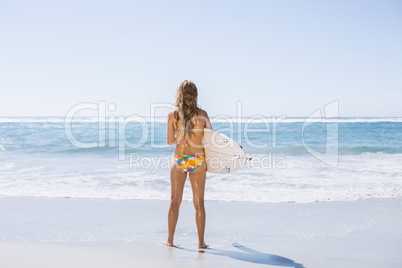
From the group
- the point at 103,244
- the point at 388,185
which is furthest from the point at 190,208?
the point at 388,185

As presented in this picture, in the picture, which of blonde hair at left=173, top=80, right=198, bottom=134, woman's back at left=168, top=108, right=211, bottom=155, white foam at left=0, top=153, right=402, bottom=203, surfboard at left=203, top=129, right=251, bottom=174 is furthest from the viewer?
white foam at left=0, top=153, right=402, bottom=203

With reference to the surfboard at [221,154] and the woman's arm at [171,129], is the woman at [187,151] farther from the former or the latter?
the surfboard at [221,154]

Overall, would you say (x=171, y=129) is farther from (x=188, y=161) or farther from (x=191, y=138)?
(x=188, y=161)

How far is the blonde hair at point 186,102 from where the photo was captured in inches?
117

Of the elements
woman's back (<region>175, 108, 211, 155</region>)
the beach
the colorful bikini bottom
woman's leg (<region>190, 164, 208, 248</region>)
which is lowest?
the beach

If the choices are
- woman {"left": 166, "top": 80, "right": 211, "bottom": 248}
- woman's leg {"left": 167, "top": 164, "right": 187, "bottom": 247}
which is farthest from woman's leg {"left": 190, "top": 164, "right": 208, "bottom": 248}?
woman's leg {"left": 167, "top": 164, "right": 187, "bottom": 247}

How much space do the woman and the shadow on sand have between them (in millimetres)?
194

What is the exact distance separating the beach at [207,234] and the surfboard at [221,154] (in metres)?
0.75

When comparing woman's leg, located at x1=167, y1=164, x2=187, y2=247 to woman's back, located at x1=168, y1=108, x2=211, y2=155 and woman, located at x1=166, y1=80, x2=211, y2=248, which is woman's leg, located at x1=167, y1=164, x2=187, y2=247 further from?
woman's back, located at x1=168, y1=108, x2=211, y2=155

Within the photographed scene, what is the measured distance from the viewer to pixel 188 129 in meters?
3.10

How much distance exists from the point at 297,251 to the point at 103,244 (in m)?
1.87

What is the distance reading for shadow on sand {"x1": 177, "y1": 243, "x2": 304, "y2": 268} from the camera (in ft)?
9.16

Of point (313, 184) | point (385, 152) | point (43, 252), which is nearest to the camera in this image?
point (43, 252)

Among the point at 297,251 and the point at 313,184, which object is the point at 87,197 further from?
the point at 313,184
